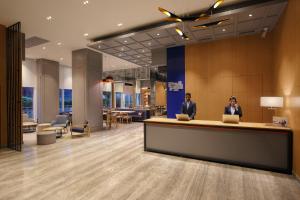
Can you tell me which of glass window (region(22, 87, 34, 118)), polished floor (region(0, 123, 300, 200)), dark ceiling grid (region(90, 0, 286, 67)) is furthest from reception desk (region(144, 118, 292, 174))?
glass window (region(22, 87, 34, 118))

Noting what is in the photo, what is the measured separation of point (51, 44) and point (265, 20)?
9176 millimetres

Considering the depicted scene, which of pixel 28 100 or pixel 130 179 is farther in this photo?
pixel 28 100

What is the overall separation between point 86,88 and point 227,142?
24.3 feet

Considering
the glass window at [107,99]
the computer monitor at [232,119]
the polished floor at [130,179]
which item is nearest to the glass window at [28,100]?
the polished floor at [130,179]

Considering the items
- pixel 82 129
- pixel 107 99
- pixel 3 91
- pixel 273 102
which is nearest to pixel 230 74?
pixel 273 102

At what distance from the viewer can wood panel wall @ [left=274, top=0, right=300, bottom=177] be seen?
3816mm

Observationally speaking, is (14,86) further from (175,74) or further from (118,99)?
(118,99)

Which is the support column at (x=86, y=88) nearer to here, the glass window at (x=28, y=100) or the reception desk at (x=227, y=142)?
the glass window at (x=28, y=100)

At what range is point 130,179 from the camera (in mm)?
3781

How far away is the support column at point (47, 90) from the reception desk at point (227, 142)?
9149 millimetres

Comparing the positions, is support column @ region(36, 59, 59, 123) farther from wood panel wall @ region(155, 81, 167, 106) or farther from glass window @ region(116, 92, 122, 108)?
wood panel wall @ region(155, 81, 167, 106)

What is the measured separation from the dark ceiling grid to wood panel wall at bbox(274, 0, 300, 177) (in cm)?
58

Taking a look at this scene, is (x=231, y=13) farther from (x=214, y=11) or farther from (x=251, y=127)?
(x=251, y=127)

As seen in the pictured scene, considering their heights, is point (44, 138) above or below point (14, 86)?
below
